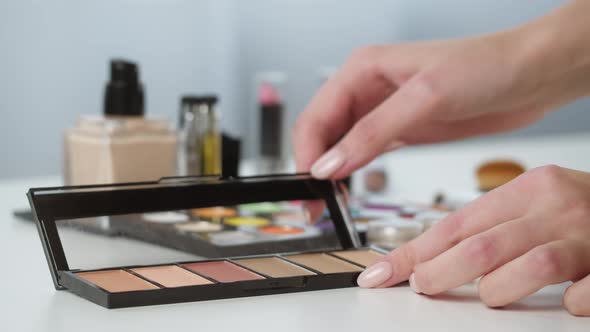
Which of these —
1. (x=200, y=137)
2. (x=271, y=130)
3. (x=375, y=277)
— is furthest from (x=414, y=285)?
(x=271, y=130)

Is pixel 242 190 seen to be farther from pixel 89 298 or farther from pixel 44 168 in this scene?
pixel 44 168

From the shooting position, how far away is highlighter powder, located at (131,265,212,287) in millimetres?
734

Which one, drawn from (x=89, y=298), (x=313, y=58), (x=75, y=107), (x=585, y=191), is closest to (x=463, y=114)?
(x=585, y=191)

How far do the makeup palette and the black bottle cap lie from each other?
0.26 meters

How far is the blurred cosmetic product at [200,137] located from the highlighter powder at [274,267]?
508 millimetres

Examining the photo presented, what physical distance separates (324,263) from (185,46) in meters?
2.75

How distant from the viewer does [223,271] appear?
773mm

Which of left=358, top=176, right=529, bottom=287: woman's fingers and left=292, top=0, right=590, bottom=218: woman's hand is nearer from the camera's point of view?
left=358, top=176, right=529, bottom=287: woman's fingers

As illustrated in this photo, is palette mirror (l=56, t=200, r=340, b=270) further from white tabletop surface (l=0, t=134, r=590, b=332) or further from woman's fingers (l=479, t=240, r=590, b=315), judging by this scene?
woman's fingers (l=479, t=240, r=590, b=315)

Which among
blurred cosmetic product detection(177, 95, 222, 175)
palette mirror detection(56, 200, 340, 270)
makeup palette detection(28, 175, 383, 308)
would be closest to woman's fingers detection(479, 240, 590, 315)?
makeup palette detection(28, 175, 383, 308)

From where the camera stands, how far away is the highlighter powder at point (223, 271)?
75cm

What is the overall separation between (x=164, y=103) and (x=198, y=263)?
8.74ft

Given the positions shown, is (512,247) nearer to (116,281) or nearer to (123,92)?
(116,281)

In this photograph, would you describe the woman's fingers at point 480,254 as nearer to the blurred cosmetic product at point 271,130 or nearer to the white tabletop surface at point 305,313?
the white tabletop surface at point 305,313
